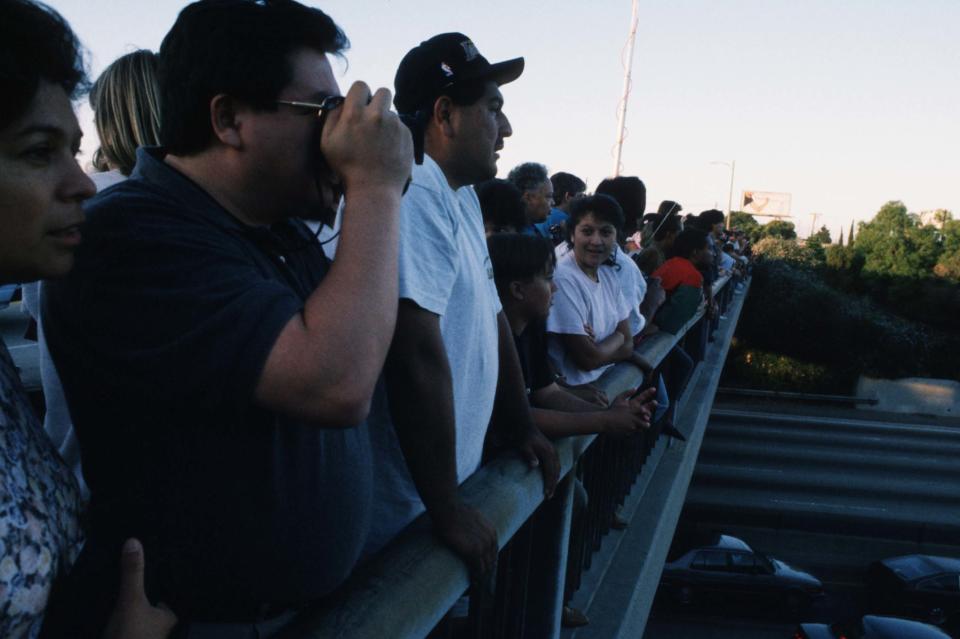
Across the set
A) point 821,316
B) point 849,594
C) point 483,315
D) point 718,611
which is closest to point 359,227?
point 483,315

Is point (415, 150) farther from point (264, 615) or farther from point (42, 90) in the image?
point (264, 615)

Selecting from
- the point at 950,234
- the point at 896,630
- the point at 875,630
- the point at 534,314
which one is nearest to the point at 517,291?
the point at 534,314

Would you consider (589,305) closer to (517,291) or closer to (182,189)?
(517,291)

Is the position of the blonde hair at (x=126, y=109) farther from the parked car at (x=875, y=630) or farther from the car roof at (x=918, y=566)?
the car roof at (x=918, y=566)

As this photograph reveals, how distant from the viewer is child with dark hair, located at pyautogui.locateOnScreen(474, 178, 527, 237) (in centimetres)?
430

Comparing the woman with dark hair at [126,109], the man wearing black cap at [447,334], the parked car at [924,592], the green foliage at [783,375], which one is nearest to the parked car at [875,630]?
the parked car at [924,592]

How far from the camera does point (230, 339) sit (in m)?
1.08

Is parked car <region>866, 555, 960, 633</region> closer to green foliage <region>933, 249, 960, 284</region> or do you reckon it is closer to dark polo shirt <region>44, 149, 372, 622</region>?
dark polo shirt <region>44, 149, 372, 622</region>

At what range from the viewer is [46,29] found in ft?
3.56

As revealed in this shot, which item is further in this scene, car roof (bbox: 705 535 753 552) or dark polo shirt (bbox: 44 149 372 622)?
car roof (bbox: 705 535 753 552)

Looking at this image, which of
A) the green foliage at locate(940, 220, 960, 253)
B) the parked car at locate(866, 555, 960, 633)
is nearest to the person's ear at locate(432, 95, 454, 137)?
the parked car at locate(866, 555, 960, 633)

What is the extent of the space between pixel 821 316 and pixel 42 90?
3551cm

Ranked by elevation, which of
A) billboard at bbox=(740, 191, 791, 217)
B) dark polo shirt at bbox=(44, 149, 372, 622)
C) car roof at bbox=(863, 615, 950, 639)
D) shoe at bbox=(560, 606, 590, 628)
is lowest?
car roof at bbox=(863, 615, 950, 639)

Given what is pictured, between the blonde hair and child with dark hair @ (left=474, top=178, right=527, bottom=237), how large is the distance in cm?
191
